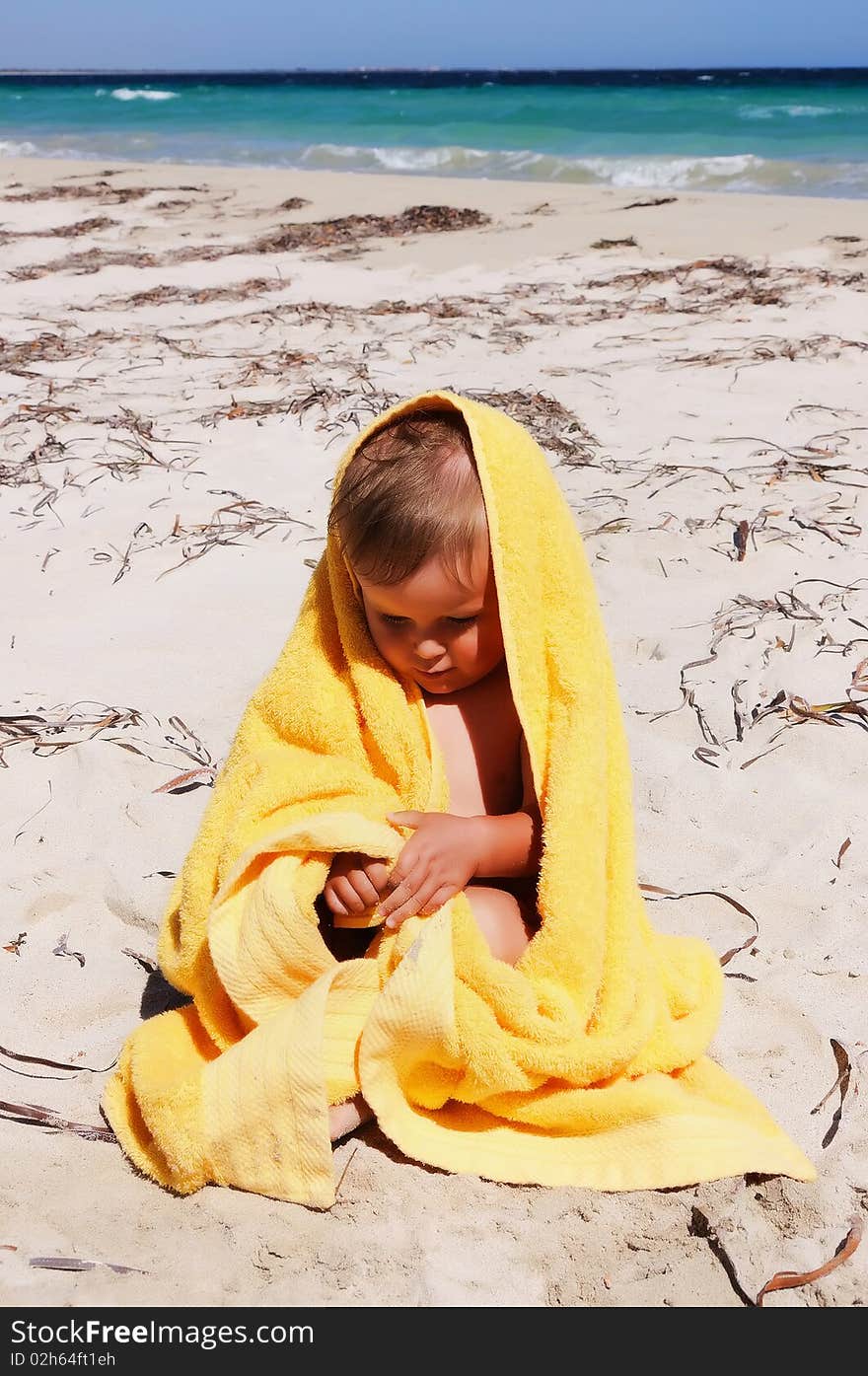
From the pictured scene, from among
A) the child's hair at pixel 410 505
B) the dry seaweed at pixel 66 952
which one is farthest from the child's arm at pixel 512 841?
the dry seaweed at pixel 66 952

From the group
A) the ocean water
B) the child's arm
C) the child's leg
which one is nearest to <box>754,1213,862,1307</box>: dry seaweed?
the child's leg

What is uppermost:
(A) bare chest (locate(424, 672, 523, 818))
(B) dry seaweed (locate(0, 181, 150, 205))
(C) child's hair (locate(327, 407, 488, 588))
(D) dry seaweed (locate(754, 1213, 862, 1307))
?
(B) dry seaweed (locate(0, 181, 150, 205))

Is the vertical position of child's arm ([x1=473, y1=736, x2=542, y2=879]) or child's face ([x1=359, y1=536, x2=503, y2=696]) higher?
child's face ([x1=359, y1=536, x2=503, y2=696])

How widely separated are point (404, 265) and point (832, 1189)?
7.67m

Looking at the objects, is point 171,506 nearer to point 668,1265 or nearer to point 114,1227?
point 114,1227

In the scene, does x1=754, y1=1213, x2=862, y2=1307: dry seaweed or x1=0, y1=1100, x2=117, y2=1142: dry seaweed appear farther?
x1=0, y1=1100, x2=117, y2=1142: dry seaweed

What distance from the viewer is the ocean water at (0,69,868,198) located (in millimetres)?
15984

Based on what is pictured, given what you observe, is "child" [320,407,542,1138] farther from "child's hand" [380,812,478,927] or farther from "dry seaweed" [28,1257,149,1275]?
"dry seaweed" [28,1257,149,1275]

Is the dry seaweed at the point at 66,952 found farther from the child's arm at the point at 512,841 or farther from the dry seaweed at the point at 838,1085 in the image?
the dry seaweed at the point at 838,1085

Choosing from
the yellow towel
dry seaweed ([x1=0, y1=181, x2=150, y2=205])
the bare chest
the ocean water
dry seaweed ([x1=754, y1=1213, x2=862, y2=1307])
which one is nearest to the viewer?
dry seaweed ([x1=754, y1=1213, x2=862, y2=1307])

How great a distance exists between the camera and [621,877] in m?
2.17

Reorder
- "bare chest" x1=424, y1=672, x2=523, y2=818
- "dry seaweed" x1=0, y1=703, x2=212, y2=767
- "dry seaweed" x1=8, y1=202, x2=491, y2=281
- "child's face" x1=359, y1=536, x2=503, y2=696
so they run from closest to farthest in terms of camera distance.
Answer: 1. "child's face" x1=359, y1=536, x2=503, y2=696
2. "bare chest" x1=424, y1=672, x2=523, y2=818
3. "dry seaweed" x1=0, y1=703, x2=212, y2=767
4. "dry seaweed" x1=8, y1=202, x2=491, y2=281

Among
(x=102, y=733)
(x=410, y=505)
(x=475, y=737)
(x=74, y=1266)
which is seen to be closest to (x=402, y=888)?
(x=475, y=737)

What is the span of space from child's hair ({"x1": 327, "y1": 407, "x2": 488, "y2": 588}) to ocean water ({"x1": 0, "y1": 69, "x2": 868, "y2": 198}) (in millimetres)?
12862
